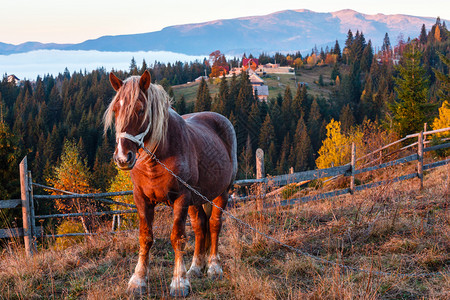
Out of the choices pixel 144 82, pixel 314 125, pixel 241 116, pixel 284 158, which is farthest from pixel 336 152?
pixel 241 116

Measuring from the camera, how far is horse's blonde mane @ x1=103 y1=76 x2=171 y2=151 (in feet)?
10.8

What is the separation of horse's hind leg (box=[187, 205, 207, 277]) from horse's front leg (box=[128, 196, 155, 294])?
665 mm

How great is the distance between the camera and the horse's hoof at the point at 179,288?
147 inches

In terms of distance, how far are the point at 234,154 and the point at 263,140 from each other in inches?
2726

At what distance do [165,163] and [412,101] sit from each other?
31.4 m

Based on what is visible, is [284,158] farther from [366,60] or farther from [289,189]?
[366,60]

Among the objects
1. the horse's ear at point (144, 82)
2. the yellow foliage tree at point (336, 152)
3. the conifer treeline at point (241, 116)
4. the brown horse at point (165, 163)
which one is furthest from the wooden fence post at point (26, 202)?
the conifer treeline at point (241, 116)

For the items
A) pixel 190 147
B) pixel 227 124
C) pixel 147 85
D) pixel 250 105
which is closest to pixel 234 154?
pixel 227 124

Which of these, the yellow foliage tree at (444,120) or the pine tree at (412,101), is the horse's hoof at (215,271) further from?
the pine tree at (412,101)

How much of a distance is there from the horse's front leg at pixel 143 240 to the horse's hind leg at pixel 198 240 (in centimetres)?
66

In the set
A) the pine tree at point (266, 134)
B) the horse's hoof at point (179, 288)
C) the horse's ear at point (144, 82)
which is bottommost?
the pine tree at point (266, 134)

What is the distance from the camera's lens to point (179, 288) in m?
3.74

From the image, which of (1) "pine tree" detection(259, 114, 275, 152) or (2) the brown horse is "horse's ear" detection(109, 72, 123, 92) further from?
(1) "pine tree" detection(259, 114, 275, 152)

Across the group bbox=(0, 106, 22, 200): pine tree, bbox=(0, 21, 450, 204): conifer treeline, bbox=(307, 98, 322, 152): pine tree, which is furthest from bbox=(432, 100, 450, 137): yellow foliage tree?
bbox=(307, 98, 322, 152): pine tree
